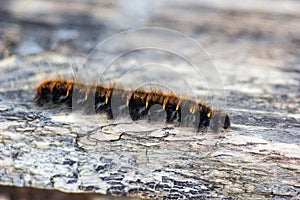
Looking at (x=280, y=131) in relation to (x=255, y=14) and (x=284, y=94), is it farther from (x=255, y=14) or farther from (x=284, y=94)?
(x=255, y=14)

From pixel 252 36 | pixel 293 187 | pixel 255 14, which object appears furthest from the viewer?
pixel 255 14

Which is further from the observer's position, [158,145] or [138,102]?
[138,102]

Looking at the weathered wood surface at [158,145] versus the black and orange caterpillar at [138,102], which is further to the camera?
the black and orange caterpillar at [138,102]

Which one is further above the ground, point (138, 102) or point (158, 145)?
point (138, 102)

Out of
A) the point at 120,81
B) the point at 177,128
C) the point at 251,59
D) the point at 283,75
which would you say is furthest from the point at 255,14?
the point at 177,128
